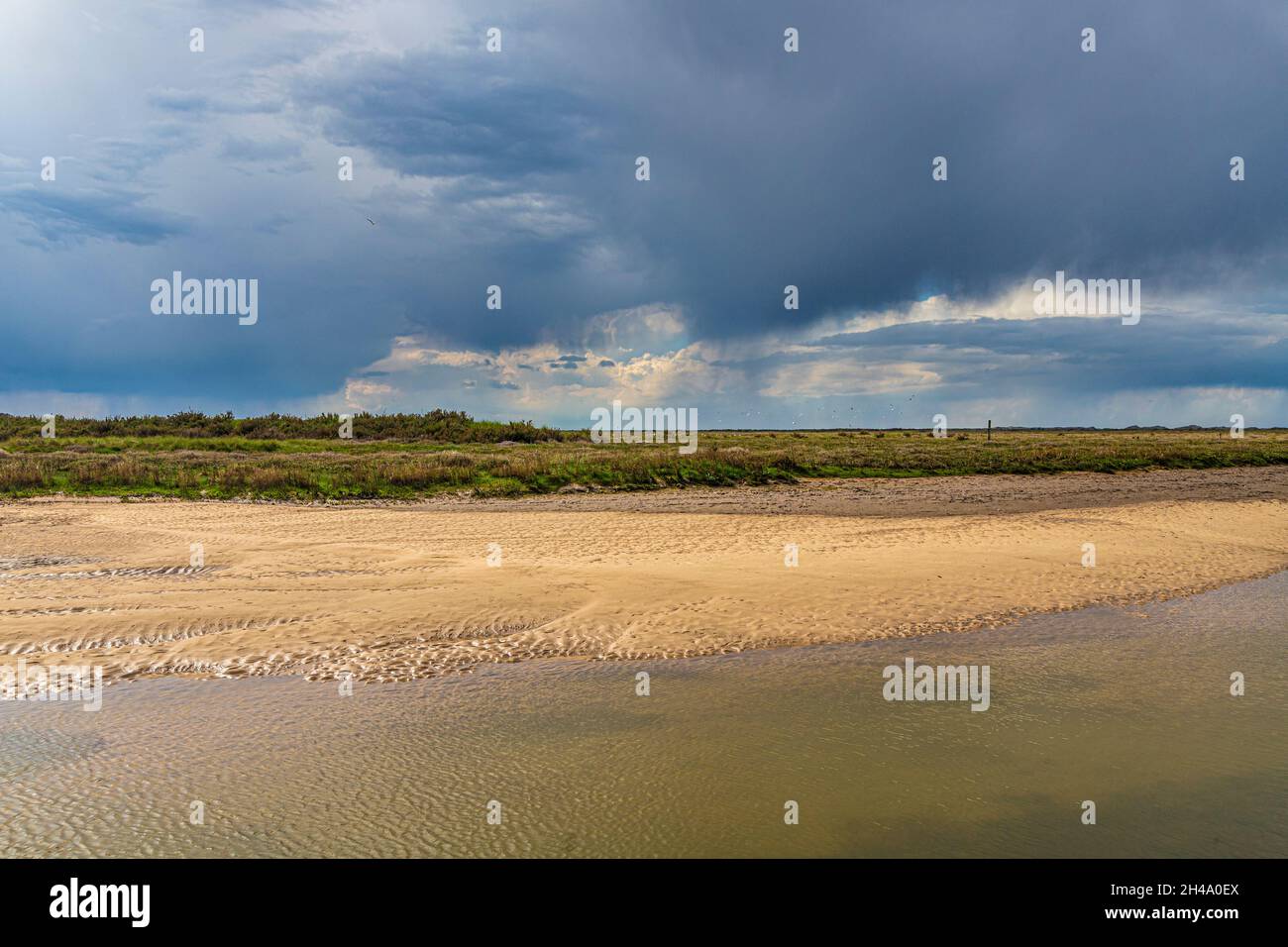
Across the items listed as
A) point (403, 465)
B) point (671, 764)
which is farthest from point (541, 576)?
point (403, 465)

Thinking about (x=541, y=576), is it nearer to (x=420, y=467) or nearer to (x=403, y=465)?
(x=420, y=467)

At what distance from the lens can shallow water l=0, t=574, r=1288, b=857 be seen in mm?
6332

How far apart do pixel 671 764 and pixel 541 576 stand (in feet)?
28.2

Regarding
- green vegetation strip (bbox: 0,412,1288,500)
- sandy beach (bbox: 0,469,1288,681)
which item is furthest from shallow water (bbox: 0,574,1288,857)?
green vegetation strip (bbox: 0,412,1288,500)

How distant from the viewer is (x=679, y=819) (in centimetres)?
661

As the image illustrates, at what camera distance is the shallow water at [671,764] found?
6.33m

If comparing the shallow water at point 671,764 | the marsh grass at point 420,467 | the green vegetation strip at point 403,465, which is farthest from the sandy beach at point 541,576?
the green vegetation strip at point 403,465

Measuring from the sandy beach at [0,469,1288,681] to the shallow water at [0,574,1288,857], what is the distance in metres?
1.39

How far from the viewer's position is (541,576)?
52.3 feet
